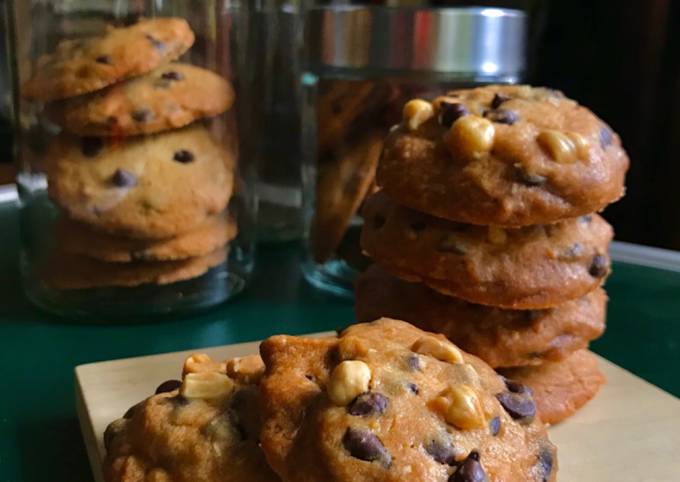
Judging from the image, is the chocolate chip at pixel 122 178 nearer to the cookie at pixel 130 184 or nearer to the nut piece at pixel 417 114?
the cookie at pixel 130 184

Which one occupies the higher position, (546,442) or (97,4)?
(97,4)

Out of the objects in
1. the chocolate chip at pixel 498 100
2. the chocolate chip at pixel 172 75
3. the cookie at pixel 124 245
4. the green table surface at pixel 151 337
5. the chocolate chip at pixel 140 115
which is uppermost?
the chocolate chip at pixel 498 100

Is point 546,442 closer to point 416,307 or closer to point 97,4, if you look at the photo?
point 416,307

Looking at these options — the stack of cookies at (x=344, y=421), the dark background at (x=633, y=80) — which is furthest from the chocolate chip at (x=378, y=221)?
the dark background at (x=633, y=80)

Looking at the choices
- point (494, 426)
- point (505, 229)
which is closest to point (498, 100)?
point (505, 229)

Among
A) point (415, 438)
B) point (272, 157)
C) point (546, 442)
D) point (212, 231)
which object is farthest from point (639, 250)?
point (415, 438)

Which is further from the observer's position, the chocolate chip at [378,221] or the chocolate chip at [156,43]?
the chocolate chip at [156,43]

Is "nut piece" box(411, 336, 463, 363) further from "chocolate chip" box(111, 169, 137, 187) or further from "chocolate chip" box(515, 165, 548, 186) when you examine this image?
"chocolate chip" box(111, 169, 137, 187)

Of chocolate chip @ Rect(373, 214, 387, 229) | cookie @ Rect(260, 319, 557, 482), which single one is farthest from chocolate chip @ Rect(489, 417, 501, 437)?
chocolate chip @ Rect(373, 214, 387, 229)
